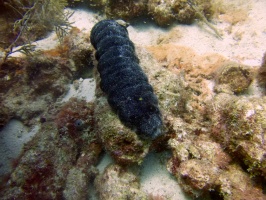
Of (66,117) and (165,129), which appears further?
(66,117)

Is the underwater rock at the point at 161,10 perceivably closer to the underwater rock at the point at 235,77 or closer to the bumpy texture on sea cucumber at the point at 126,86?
the bumpy texture on sea cucumber at the point at 126,86

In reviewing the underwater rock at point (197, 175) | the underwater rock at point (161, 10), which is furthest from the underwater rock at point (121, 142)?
the underwater rock at point (161, 10)

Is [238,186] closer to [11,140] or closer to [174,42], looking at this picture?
[174,42]

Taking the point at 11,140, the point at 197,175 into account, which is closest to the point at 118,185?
the point at 197,175

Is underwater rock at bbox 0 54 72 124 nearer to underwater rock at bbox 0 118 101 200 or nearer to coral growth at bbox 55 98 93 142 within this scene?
coral growth at bbox 55 98 93 142

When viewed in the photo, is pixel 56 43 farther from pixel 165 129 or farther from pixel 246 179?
pixel 246 179

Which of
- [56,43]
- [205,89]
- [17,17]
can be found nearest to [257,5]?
[205,89]
